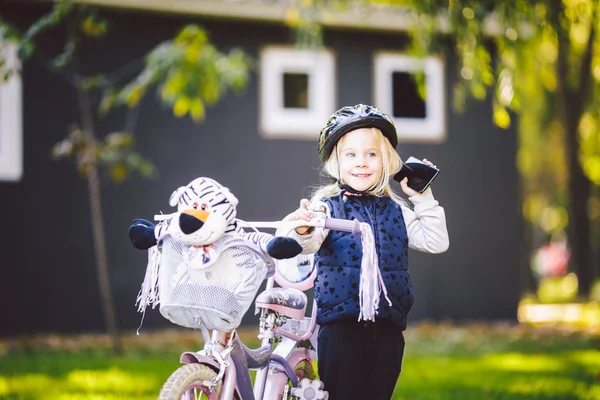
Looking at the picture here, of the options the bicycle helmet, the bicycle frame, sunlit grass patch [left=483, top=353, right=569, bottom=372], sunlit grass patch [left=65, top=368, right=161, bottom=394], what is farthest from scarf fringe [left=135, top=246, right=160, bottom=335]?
sunlit grass patch [left=483, top=353, right=569, bottom=372]

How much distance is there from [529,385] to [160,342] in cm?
403

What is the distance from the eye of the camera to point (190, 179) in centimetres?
1003

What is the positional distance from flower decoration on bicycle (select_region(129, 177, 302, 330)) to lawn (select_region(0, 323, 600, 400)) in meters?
2.74

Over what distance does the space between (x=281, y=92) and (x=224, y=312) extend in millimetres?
7676

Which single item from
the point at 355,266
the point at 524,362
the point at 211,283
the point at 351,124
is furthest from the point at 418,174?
the point at 524,362

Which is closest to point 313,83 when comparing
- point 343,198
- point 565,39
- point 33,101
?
point 33,101

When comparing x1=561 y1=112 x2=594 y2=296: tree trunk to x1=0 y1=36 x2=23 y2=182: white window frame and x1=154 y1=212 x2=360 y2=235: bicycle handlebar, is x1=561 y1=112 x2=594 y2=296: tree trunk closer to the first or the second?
x1=0 y1=36 x2=23 y2=182: white window frame

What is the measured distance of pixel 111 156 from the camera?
7.70 metres

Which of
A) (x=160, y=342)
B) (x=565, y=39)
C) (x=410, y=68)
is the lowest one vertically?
(x=160, y=342)

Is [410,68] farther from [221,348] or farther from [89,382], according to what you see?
[221,348]

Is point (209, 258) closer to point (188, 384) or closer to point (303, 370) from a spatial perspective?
point (188, 384)

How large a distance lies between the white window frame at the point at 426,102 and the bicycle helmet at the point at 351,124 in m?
7.23

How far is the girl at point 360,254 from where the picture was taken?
10.6 ft

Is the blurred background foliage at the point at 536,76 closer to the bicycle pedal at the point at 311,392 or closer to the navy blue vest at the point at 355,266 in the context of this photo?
the navy blue vest at the point at 355,266
